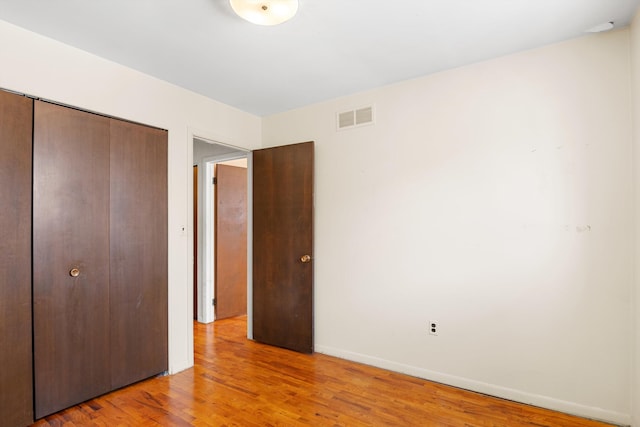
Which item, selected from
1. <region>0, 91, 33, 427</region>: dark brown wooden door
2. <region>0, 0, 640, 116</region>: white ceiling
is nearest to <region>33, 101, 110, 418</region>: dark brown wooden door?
<region>0, 91, 33, 427</region>: dark brown wooden door

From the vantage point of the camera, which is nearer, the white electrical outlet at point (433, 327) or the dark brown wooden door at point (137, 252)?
the dark brown wooden door at point (137, 252)

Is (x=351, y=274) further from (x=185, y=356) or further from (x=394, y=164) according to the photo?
(x=185, y=356)

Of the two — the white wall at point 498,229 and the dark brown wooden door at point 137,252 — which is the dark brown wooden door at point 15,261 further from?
the white wall at point 498,229

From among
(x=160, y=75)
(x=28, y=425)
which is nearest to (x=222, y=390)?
(x=28, y=425)

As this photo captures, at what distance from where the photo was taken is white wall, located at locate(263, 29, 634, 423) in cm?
217

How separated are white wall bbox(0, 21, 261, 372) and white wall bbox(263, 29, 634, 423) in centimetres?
125

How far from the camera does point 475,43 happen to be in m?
2.31

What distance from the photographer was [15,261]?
81.0 inches

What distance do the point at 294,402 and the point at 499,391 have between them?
149cm

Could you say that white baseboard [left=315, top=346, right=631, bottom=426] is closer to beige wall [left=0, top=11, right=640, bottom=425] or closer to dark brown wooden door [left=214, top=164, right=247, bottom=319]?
beige wall [left=0, top=11, right=640, bottom=425]

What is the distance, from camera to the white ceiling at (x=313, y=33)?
1.91 meters

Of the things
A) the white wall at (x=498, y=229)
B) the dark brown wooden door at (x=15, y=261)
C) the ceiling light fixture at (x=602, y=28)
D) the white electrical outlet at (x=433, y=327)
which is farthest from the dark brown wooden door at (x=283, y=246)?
the ceiling light fixture at (x=602, y=28)

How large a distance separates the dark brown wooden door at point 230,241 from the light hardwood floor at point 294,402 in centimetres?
152

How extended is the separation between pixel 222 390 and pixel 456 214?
226 centimetres
